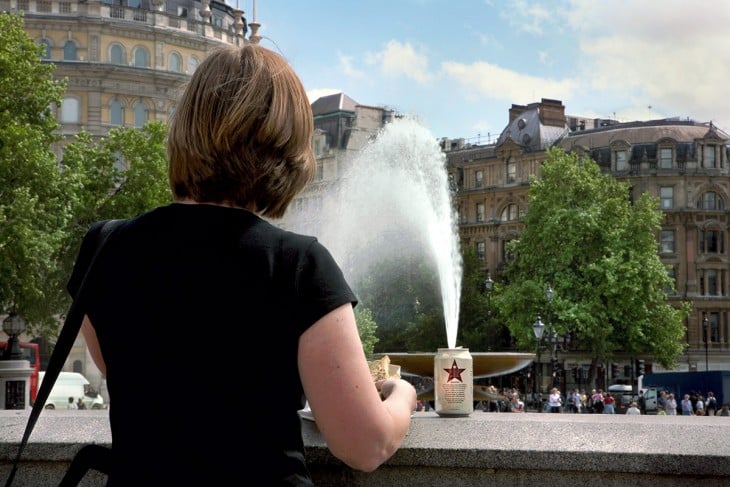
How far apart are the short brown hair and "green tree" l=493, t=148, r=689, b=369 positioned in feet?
179

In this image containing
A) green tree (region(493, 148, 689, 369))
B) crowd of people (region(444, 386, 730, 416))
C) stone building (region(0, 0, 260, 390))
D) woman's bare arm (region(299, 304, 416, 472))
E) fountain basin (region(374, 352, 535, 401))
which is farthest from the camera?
stone building (region(0, 0, 260, 390))

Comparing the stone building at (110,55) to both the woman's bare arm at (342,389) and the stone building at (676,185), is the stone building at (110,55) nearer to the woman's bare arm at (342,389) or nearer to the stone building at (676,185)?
the stone building at (676,185)

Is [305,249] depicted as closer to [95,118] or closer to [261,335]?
[261,335]

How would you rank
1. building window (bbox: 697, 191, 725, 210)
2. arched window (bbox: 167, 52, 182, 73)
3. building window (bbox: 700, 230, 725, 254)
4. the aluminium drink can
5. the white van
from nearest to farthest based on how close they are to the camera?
the aluminium drink can, the white van, arched window (bbox: 167, 52, 182, 73), building window (bbox: 700, 230, 725, 254), building window (bbox: 697, 191, 725, 210)

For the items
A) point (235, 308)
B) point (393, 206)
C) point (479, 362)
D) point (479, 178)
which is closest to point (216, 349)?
point (235, 308)

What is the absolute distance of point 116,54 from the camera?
70875 mm

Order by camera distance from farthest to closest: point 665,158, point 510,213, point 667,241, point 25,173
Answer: point 510,213 → point 665,158 → point 667,241 → point 25,173

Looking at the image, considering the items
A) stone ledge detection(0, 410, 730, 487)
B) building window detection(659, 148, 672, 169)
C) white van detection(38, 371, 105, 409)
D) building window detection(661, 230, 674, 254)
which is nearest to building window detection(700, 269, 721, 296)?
building window detection(661, 230, 674, 254)

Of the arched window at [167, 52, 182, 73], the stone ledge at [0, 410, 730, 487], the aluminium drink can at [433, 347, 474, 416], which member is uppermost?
the arched window at [167, 52, 182, 73]

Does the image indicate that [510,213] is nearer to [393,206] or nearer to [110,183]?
[393,206]

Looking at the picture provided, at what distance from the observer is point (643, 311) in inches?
2272

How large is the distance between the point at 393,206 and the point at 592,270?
1118cm

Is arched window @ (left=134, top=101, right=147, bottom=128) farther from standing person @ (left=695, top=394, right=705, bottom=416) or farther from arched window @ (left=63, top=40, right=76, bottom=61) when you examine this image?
standing person @ (left=695, top=394, right=705, bottom=416)

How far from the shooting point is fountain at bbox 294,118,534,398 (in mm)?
42156
